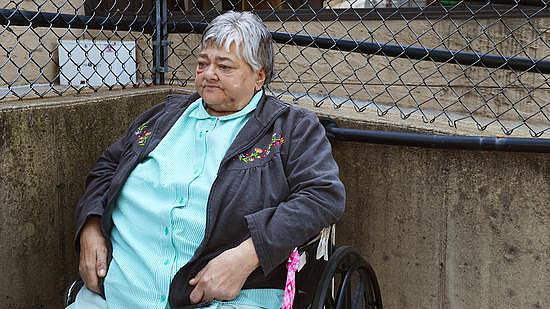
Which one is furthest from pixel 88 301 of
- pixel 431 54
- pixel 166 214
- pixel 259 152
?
pixel 431 54

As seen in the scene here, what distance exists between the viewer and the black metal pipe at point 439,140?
217 centimetres

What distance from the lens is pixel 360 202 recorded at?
257 cm

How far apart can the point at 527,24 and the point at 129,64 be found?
250 cm

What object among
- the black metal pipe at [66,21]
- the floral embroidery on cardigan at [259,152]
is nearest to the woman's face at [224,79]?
the floral embroidery on cardigan at [259,152]

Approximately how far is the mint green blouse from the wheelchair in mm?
152

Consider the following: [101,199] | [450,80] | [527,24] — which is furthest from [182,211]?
[527,24]

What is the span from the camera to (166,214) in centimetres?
196

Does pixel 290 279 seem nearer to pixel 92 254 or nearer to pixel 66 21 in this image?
pixel 92 254

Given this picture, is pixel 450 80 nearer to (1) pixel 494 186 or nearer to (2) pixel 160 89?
(1) pixel 494 186

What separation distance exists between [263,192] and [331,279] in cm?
35

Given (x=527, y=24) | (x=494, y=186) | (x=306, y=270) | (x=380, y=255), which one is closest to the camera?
(x=306, y=270)

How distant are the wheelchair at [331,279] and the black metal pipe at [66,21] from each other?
1.12m

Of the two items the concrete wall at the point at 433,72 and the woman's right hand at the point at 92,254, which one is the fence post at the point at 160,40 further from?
the woman's right hand at the point at 92,254

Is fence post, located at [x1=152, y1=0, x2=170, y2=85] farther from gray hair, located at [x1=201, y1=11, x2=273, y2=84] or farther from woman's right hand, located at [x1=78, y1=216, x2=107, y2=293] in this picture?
woman's right hand, located at [x1=78, y1=216, x2=107, y2=293]
